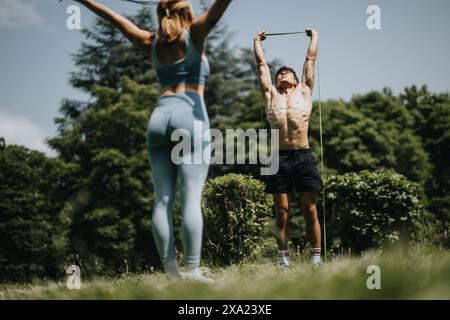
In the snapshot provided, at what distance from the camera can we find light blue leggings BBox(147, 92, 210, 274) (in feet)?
10.3

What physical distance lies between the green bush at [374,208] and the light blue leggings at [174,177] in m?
5.94

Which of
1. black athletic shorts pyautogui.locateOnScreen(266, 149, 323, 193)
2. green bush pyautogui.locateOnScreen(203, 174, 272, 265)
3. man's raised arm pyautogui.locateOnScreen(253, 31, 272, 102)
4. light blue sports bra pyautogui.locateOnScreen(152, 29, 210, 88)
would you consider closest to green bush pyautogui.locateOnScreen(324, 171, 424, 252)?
green bush pyautogui.locateOnScreen(203, 174, 272, 265)

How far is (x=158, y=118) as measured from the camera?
3244 millimetres

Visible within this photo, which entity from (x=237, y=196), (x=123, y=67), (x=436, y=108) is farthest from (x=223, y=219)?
(x=436, y=108)

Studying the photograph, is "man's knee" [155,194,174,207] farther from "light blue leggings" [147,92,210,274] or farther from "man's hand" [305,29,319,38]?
"man's hand" [305,29,319,38]

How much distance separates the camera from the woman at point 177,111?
124 inches

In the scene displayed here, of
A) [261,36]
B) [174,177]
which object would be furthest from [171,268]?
[261,36]

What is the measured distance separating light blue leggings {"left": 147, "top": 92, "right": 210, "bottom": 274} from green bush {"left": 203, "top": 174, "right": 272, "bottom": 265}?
11.5 ft

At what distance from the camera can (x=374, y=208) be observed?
8648 millimetres

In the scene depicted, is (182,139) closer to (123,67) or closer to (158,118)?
(158,118)

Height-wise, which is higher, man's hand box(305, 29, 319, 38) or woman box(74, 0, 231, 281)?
man's hand box(305, 29, 319, 38)

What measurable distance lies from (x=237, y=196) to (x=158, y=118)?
379cm

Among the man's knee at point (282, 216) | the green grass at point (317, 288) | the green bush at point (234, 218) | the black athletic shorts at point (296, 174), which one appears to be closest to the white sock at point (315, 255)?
the man's knee at point (282, 216)

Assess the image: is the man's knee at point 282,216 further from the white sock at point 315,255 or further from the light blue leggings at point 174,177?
the light blue leggings at point 174,177
